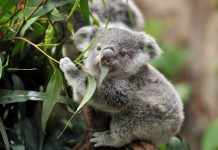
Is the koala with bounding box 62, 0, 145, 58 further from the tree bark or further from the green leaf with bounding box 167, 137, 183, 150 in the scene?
the tree bark

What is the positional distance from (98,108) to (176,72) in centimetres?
589

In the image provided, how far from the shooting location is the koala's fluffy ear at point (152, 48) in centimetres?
305

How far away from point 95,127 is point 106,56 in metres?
0.46

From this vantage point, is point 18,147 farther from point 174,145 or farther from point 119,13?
point 119,13

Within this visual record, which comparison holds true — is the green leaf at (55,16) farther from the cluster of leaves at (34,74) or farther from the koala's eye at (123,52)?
the koala's eye at (123,52)

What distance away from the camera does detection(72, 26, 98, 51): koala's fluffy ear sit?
3.07m

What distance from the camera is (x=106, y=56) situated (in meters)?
2.66

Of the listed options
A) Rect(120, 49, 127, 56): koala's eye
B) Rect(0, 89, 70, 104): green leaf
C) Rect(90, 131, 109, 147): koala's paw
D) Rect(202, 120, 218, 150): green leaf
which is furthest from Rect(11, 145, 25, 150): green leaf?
Rect(202, 120, 218, 150): green leaf

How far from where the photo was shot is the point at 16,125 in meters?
3.00

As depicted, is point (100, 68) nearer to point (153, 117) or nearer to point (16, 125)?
point (153, 117)

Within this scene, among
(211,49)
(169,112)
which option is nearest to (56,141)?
(169,112)

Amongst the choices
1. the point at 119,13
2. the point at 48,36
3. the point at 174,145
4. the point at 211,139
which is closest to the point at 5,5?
the point at 48,36

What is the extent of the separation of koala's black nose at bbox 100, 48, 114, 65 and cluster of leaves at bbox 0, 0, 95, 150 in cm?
15

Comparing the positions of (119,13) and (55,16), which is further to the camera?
(119,13)
